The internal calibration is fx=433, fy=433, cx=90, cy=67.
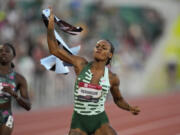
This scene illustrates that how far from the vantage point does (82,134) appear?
467 centimetres

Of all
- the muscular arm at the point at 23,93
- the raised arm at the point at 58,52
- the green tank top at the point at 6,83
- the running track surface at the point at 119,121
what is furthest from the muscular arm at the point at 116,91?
the running track surface at the point at 119,121

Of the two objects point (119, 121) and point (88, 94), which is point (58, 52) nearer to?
point (88, 94)

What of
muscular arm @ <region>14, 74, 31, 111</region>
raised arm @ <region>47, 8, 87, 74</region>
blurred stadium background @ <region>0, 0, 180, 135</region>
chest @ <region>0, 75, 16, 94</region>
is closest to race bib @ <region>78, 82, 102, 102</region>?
raised arm @ <region>47, 8, 87, 74</region>

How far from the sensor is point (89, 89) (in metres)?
4.71

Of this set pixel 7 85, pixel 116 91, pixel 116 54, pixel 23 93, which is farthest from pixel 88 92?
pixel 116 54

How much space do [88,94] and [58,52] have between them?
1.84ft

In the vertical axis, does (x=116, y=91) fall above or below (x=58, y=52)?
below

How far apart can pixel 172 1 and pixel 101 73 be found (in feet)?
58.5

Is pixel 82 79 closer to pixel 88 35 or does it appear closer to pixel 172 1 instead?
pixel 88 35

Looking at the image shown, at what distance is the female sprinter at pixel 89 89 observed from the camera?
185 inches

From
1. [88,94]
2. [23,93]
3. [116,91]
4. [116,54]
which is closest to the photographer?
[88,94]

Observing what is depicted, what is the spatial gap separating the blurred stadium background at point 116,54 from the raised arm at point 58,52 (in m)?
4.50

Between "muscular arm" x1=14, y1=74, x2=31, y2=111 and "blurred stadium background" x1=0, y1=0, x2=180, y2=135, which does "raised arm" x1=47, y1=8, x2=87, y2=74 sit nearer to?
"muscular arm" x1=14, y1=74, x2=31, y2=111

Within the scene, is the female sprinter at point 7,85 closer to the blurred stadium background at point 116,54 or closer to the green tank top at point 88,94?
the green tank top at point 88,94
